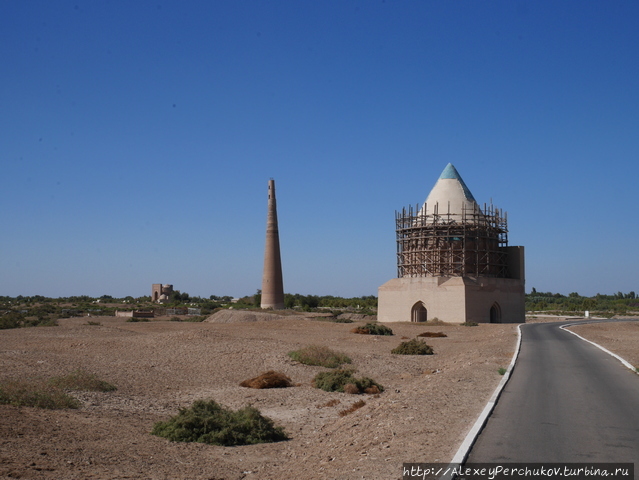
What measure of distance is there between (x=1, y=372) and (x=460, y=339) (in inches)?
870

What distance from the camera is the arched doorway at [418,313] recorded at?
44.2m

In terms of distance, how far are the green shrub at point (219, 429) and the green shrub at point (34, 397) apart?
2.24 metres

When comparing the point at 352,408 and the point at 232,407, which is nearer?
the point at 352,408

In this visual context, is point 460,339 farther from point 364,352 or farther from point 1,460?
point 1,460

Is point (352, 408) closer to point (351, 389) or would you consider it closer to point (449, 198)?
point (351, 389)

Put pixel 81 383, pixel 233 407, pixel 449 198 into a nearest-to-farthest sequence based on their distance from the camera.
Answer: pixel 233 407 < pixel 81 383 < pixel 449 198

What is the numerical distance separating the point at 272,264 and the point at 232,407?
1723 inches

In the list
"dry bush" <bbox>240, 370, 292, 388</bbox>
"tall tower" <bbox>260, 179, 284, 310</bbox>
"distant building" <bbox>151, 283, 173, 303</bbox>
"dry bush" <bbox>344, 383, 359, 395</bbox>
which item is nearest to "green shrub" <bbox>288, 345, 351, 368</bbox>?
"dry bush" <bbox>240, 370, 292, 388</bbox>

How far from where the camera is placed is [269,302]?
57.8 meters

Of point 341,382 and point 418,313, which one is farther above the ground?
point 418,313

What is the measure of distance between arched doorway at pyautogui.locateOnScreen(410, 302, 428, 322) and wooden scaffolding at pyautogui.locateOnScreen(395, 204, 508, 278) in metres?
2.29

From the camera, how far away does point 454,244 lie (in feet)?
148

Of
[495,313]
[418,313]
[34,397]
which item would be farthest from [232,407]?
[495,313]

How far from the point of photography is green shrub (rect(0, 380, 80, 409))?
36.7ft
